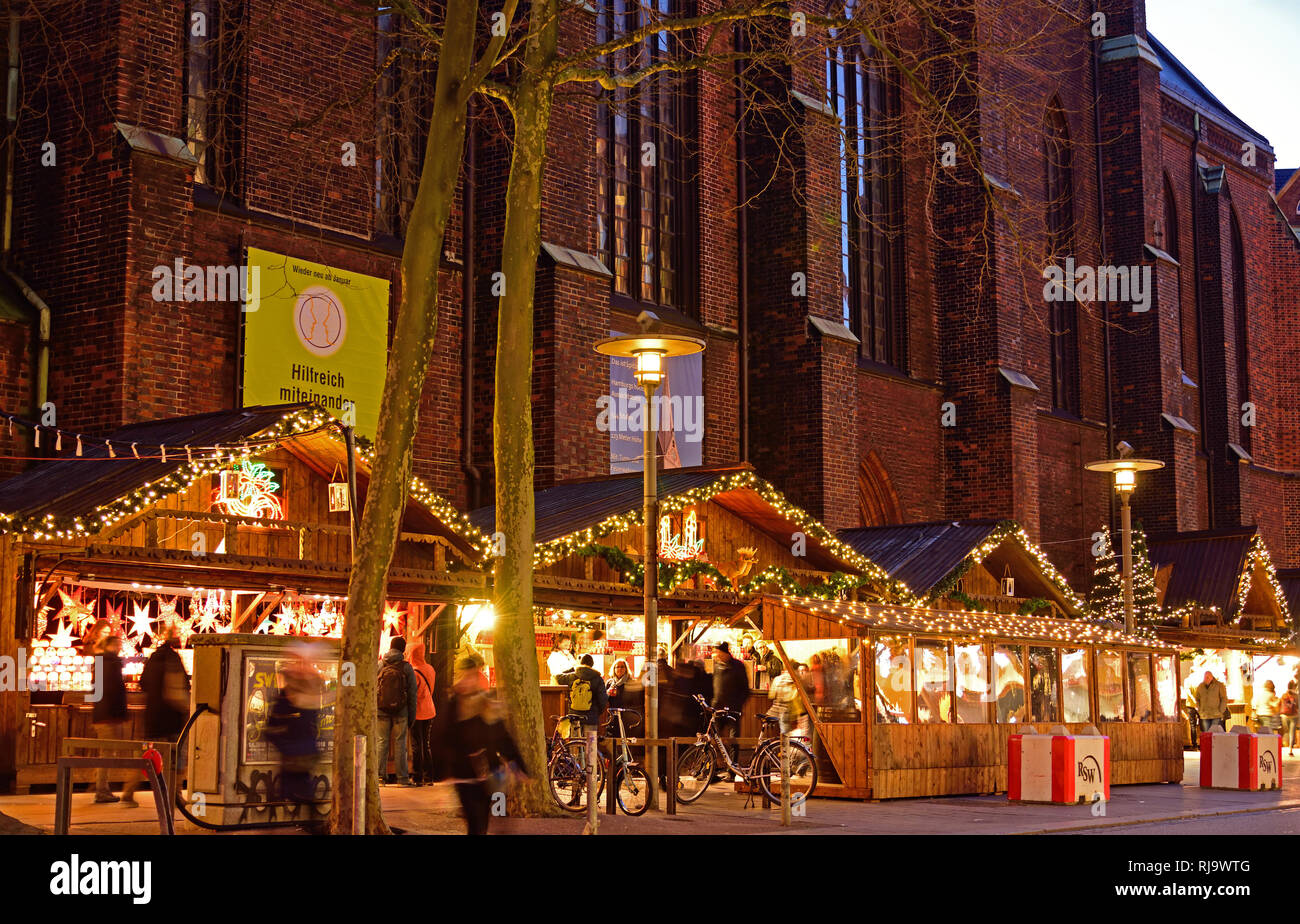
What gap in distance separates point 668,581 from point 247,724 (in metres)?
7.81

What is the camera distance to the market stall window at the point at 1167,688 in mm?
24500

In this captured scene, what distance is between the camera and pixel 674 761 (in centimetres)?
1582

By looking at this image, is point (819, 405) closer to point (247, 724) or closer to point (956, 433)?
point (956, 433)

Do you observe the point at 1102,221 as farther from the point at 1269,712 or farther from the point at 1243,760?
the point at 1243,760

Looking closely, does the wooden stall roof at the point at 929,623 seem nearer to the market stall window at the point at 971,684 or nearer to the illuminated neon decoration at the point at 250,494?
the market stall window at the point at 971,684

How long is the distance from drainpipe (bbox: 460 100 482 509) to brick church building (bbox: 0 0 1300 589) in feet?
0.14

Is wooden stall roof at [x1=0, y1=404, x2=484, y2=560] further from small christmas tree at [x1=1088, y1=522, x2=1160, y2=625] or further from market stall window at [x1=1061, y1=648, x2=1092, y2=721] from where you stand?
small christmas tree at [x1=1088, y1=522, x2=1160, y2=625]

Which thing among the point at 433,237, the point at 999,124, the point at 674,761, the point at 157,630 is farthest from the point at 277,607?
the point at 999,124

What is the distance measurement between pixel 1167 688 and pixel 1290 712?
1163cm

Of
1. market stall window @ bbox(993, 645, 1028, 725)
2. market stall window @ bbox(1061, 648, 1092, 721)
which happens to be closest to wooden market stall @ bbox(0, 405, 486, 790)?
market stall window @ bbox(993, 645, 1028, 725)

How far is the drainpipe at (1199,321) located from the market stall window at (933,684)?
27.4m

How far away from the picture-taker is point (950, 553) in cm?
2559

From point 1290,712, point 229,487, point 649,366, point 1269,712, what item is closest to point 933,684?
point 649,366

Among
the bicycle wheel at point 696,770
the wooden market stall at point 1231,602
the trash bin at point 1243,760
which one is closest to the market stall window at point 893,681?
the bicycle wheel at point 696,770
